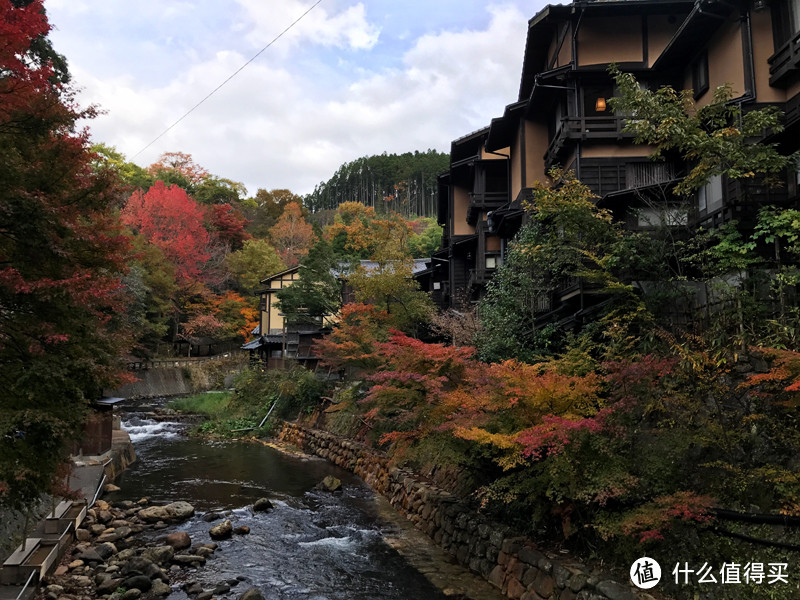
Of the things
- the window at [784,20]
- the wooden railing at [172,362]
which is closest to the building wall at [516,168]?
the window at [784,20]

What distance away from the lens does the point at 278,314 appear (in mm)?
45188

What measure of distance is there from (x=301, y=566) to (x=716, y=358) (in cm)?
907

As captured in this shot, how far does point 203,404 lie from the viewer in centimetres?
3741

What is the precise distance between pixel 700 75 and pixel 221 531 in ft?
59.0

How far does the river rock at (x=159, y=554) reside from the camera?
11.3m

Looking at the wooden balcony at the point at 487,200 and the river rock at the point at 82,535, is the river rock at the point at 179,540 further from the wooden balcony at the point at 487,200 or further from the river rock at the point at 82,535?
the wooden balcony at the point at 487,200

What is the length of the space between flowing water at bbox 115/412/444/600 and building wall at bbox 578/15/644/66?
16050 mm

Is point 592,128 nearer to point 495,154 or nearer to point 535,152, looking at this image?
point 535,152

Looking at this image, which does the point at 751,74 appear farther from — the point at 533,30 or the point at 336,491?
the point at 336,491

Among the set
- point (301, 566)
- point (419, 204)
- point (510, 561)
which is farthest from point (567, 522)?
point (419, 204)

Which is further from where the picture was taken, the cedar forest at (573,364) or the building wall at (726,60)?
the building wall at (726,60)

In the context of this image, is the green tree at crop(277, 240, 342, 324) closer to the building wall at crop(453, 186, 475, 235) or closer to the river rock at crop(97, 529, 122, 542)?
the building wall at crop(453, 186, 475, 235)

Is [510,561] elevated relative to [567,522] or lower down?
lower down

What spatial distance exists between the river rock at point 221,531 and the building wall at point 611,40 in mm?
17465
